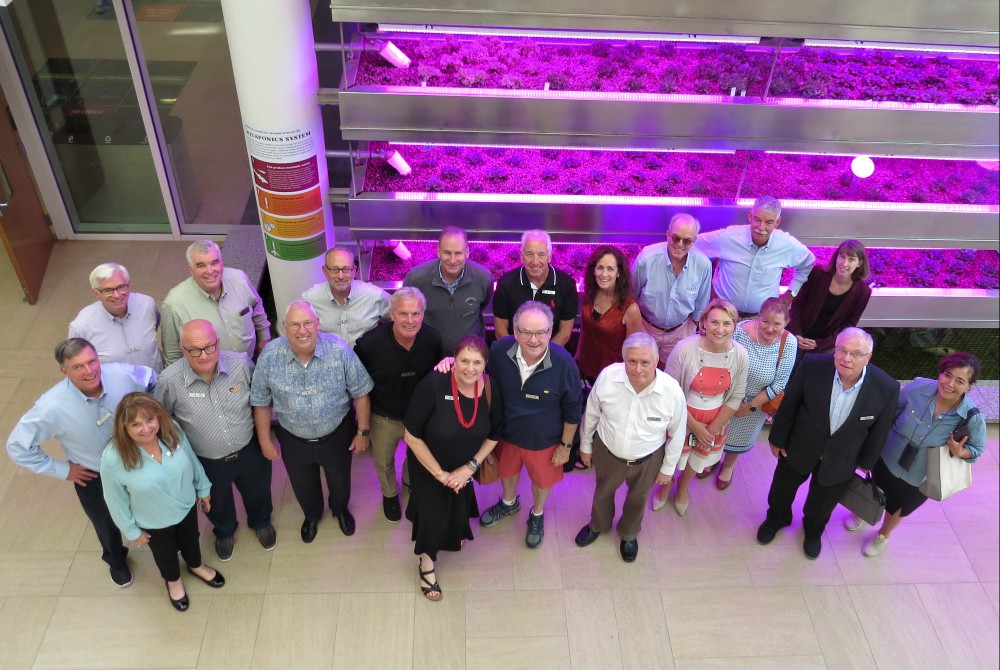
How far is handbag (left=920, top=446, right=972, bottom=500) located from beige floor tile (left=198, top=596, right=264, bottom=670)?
3504 mm

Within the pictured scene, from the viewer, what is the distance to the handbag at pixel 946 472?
393cm

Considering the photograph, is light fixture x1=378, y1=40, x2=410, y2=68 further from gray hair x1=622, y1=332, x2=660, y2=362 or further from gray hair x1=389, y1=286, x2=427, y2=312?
gray hair x1=622, y1=332, x2=660, y2=362

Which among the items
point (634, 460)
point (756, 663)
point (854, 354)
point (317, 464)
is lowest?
point (756, 663)

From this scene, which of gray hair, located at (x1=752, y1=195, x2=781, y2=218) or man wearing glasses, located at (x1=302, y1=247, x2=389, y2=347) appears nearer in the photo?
man wearing glasses, located at (x1=302, y1=247, x2=389, y2=347)

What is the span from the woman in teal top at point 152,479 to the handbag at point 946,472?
3.57 m

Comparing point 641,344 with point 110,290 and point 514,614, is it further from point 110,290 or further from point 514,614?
point 110,290

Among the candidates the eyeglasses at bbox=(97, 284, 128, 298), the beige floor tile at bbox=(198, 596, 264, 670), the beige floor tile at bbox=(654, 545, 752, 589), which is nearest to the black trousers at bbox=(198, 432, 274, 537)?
the beige floor tile at bbox=(198, 596, 264, 670)

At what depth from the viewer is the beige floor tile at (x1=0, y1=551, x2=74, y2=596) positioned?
4.11 meters

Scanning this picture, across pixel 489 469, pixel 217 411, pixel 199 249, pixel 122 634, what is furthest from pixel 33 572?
pixel 489 469

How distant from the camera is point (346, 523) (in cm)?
445

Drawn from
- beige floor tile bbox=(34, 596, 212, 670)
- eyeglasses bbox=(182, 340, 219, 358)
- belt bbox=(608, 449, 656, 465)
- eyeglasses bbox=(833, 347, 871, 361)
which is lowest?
beige floor tile bbox=(34, 596, 212, 670)

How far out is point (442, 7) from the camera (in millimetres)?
4074

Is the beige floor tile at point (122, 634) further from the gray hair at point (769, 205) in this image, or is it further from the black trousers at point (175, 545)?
the gray hair at point (769, 205)

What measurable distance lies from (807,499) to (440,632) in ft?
7.05
